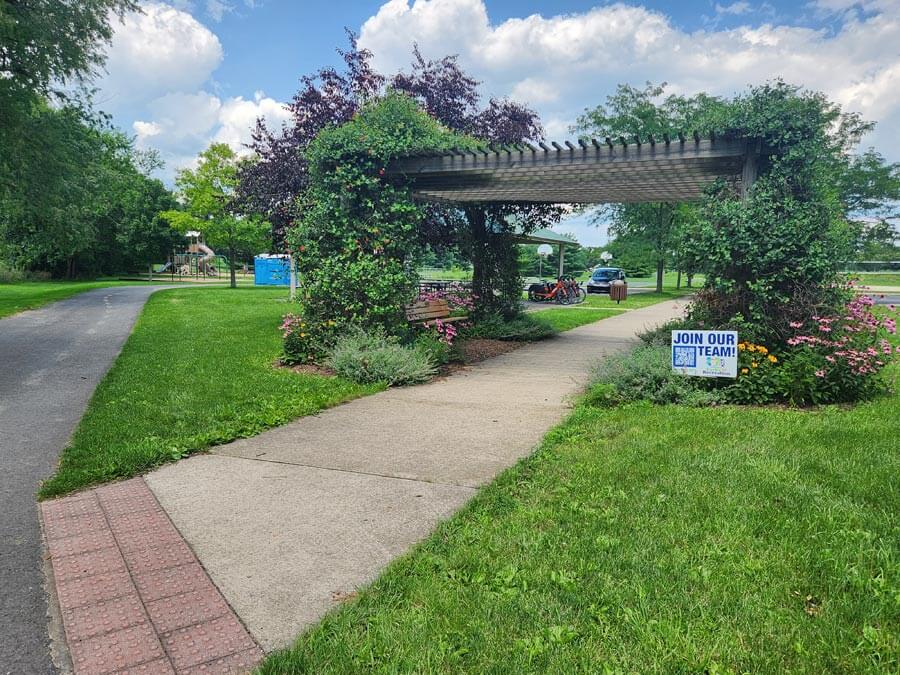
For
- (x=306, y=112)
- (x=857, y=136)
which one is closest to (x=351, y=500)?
(x=306, y=112)

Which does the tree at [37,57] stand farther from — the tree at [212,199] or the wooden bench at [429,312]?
the tree at [212,199]

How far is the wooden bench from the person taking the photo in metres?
10.3

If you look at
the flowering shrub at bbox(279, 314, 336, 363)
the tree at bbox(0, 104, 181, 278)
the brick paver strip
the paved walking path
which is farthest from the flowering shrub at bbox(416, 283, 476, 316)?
the brick paver strip

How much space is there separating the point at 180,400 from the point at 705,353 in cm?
547

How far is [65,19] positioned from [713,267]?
44.4 feet

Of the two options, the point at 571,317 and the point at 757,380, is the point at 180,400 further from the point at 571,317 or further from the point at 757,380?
the point at 571,317

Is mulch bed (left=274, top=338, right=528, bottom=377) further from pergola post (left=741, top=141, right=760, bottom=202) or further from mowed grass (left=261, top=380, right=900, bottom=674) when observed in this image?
mowed grass (left=261, top=380, right=900, bottom=674)

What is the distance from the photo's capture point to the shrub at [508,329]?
12.6 m

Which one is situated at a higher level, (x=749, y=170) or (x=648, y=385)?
(x=749, y=170)

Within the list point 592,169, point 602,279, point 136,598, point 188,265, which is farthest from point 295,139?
point 188,265

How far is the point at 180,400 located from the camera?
6367 millimetres

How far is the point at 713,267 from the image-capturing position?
721cm

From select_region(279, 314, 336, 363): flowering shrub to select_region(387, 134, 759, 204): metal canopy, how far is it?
8.25 feet

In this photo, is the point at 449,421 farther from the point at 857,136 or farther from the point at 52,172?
the point at 857,136
